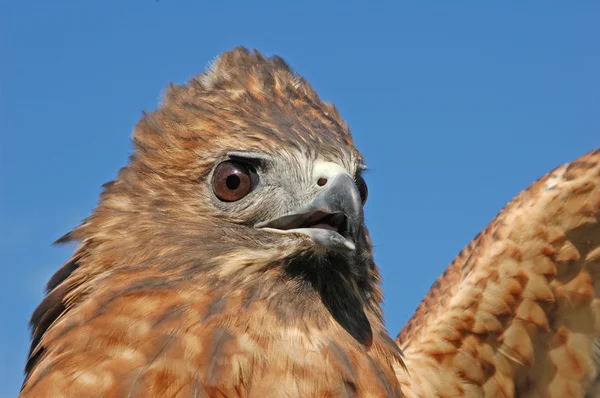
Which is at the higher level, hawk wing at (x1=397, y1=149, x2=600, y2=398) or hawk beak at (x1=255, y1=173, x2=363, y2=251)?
hawk beak at (x1=255, y1=173, x2=363, y2=251)

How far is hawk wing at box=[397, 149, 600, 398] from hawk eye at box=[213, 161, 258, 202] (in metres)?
2.02

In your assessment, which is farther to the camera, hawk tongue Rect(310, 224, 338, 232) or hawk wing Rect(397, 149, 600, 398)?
hawk wing Rect(397, 149, 600, 398)

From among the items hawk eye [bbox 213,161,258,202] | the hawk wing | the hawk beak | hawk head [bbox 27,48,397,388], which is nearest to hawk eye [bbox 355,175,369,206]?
hawk head [bbox 27,48,397,388]

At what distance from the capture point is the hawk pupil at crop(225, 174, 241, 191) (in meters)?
4.79

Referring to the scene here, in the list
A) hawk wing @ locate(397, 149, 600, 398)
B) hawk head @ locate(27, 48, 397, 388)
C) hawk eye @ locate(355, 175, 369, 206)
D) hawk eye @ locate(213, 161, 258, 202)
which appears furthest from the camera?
hawk wing @ locate(397, 149, 600, 398)

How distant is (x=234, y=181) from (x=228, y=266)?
45cm

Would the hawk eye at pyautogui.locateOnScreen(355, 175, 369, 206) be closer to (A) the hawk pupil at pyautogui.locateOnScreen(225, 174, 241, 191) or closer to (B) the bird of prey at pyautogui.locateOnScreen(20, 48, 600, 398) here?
(B) the bird of prey at pyautogui.locateOnScreen(20, 48, 600, 398)

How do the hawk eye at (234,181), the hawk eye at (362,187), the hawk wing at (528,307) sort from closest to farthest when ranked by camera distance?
1. the hawk eye at (234,181)
2. the hawk eye at (362,187)
3. the hawk wing at (528,307)

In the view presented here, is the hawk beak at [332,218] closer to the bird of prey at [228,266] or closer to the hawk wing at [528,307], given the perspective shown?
the bird of prey at [228,266]

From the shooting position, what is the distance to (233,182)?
15.7 feet

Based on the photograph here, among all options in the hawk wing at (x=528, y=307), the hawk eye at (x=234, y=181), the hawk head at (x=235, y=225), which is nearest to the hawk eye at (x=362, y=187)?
the hawk head at (x=235, y=225)

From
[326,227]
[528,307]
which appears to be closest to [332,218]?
[326,227]

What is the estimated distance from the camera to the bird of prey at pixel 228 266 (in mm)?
4309

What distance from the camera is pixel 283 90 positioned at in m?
5.38
